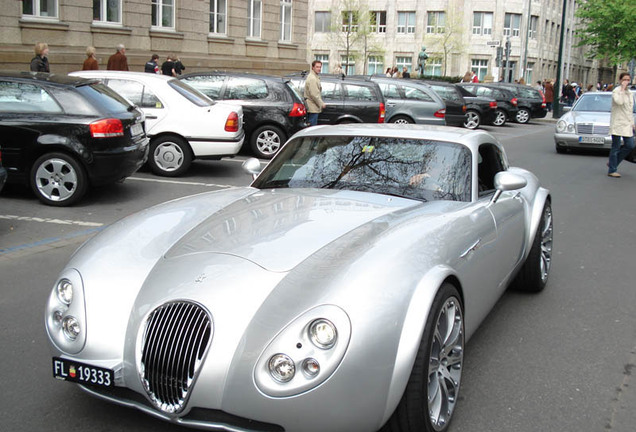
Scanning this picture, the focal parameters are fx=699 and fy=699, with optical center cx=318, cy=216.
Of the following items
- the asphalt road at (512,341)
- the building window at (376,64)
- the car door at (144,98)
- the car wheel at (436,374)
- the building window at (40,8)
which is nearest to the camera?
the car wheel at (436,374)

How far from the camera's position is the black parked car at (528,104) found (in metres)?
29.6

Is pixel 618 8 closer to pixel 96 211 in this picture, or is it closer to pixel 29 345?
pixel 96 211

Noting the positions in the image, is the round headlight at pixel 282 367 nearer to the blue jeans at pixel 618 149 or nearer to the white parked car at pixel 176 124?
the white parked car at pixel 176 124

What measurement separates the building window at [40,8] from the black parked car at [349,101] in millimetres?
8941

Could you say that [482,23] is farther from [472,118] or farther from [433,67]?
[472,118]

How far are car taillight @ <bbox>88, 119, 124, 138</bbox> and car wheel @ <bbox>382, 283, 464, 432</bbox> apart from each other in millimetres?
6316

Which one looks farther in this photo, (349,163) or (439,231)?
(349,163)

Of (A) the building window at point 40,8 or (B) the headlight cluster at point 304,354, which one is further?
(A) the building window at point 40,8

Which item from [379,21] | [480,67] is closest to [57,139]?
[480,67]

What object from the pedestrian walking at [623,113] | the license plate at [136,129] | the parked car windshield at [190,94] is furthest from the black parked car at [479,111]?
the license plate at [136,129]

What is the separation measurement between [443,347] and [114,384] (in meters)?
1.47

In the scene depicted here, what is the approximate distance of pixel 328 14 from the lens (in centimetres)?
7088

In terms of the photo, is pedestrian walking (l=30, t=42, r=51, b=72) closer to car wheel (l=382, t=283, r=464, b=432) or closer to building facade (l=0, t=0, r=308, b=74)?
building facade (l=0, t=0, r=308, b=74)

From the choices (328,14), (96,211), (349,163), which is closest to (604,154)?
(96,211)
